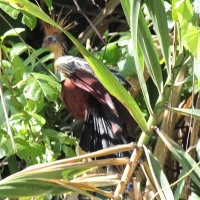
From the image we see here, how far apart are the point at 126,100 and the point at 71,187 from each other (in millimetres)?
237

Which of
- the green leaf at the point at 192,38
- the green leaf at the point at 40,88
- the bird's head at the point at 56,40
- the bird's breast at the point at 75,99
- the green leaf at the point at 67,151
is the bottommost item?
the green leaf at the point at 67,151

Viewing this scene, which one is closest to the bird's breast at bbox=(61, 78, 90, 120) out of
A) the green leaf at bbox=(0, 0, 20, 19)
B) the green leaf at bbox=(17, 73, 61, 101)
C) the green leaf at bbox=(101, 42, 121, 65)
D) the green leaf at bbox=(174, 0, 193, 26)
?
the green leaf at bbox=(101, 42, 121, 65)

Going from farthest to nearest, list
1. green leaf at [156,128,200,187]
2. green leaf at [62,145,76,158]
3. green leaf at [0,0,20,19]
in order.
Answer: green leaf at [62,145,76,158]
green leaf at [0,0,20,19]
green leaf at [156,128,200,187]

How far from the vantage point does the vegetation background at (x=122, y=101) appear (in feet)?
3.62

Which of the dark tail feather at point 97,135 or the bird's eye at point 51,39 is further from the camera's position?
the bird's eye at point 51,39

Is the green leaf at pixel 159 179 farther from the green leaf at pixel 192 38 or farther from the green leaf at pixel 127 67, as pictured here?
the green leaf at pixel 127 67

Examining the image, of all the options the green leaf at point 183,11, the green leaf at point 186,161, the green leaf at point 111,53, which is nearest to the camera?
the green leaf at point 183,11

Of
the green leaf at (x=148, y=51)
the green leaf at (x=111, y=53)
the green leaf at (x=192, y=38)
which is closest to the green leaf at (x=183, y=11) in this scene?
the green leaf at (x=192, y=38)

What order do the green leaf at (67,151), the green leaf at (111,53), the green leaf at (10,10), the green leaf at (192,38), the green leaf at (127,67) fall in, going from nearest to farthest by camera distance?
1. the green leaf at (192,38)
2. the green leaf at (10,10)
3. the green leaf at (67,151)
4. the green leaf at (127,67)
5. the green leaf at (111,53)

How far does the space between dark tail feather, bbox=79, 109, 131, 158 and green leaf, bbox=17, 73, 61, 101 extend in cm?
34

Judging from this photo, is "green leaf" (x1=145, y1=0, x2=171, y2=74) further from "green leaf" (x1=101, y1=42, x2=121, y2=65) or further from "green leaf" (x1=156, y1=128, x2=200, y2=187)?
"green leaf" (x1=101, y1=42, x2=121, y2=65)

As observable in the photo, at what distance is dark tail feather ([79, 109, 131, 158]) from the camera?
1750mm

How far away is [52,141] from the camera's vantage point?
5.62 ft

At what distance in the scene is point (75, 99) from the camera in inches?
76.5
